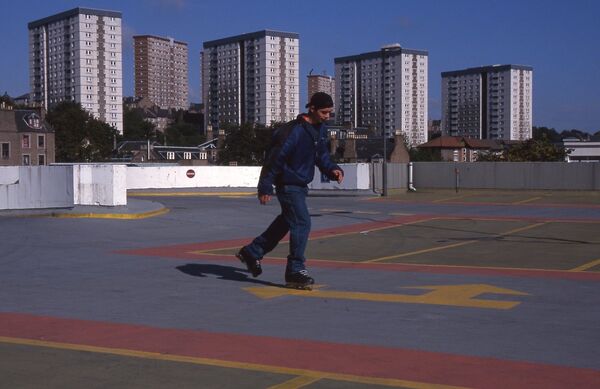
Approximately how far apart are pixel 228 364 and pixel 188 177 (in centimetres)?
4324

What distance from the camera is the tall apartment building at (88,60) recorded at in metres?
136

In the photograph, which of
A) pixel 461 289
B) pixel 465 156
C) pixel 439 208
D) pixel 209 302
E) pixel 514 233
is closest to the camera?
pixel 209 302

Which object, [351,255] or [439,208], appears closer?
[351,255]

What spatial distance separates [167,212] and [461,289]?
18.4m

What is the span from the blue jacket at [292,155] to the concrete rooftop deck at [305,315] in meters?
1.27

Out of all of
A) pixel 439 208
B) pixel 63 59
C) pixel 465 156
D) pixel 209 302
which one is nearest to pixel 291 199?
pixel 209 302

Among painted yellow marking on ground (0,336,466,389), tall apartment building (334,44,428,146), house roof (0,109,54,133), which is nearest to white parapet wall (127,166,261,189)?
painted yellow marking on ground (0,336,466,389)

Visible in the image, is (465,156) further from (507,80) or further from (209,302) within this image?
(209,302)

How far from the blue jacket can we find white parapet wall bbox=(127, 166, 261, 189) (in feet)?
128

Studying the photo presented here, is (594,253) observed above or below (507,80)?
below

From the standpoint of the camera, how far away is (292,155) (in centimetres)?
908

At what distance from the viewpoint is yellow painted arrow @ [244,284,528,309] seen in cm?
839

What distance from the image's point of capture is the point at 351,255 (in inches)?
550

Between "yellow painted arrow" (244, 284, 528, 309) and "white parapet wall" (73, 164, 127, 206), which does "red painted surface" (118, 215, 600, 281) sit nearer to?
"yellow painted arrow" (244, 284, 528, 309)
